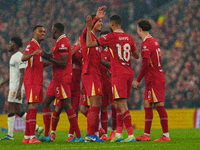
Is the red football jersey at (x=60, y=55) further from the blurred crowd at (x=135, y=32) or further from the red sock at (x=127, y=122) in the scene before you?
the blurred crowd at (x=135, y=32)

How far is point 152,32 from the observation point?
22047mm

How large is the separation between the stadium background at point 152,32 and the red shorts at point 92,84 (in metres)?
8.75

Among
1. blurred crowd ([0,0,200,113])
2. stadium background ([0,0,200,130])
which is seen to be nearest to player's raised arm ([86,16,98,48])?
stadium background ([0,0,200,130])

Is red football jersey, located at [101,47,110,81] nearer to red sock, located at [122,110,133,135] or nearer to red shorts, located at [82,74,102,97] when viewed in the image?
red shorts, located at [82,74,102,97]

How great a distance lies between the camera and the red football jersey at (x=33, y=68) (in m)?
7.65

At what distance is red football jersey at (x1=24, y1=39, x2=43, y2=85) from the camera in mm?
7652

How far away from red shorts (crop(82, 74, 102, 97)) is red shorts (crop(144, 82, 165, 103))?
115 cm

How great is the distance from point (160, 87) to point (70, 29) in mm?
16737

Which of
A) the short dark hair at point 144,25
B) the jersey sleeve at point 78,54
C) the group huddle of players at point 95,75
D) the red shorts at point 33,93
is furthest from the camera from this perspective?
the jersey sleeve at point 78,54

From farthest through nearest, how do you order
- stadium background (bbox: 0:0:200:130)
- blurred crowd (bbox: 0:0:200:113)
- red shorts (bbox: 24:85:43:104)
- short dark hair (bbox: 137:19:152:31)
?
blurred crowd (bbox: 0:0:200:113) → stadium background (bbox: 0:0:200:130) → short dark hair (bbox: 137:19:152:31) → red shorts (bbox: 24:85:43:104)

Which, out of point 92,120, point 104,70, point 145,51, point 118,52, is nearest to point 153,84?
point 145,51

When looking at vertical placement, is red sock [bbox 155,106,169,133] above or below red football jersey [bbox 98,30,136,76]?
below

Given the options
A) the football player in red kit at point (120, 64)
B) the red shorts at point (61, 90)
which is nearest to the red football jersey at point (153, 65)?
the football player in red kit at point (120, 64)

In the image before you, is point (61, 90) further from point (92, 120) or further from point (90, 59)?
point (92, 120)
